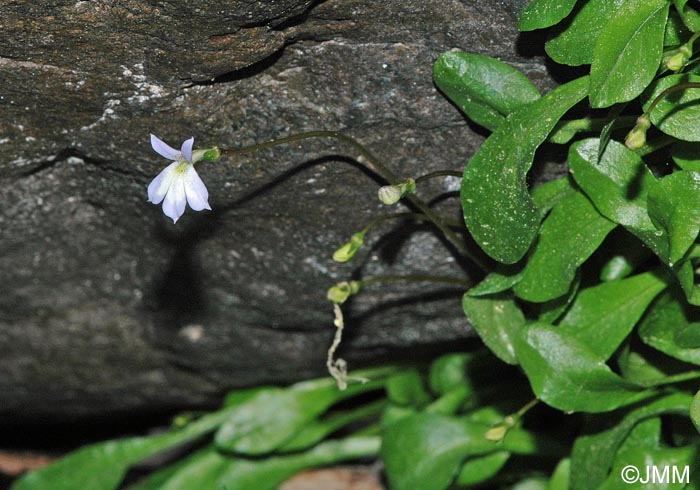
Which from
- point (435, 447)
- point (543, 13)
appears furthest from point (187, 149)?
point (435, 447)

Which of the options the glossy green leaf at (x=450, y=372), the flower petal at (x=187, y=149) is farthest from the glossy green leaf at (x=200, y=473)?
the flower petal at (x=187, y=149)

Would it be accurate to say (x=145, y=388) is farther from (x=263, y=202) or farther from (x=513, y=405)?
(x=513, y=405)

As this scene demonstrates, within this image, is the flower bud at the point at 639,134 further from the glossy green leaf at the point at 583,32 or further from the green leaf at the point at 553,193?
the green leaf at the point at 553,193

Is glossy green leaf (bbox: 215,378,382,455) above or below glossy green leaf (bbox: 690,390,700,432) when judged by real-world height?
below

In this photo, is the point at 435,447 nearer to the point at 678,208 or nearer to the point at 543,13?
the point at 678,208

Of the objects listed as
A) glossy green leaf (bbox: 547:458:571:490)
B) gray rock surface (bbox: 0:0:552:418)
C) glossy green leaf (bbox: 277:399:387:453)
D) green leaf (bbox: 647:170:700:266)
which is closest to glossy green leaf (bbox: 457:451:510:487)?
glossy green leaf (bbox: 547:458:571:490)

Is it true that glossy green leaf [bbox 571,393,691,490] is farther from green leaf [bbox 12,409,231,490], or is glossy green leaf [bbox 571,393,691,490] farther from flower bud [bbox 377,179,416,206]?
green leaf [bbox 12,409,231,490]
